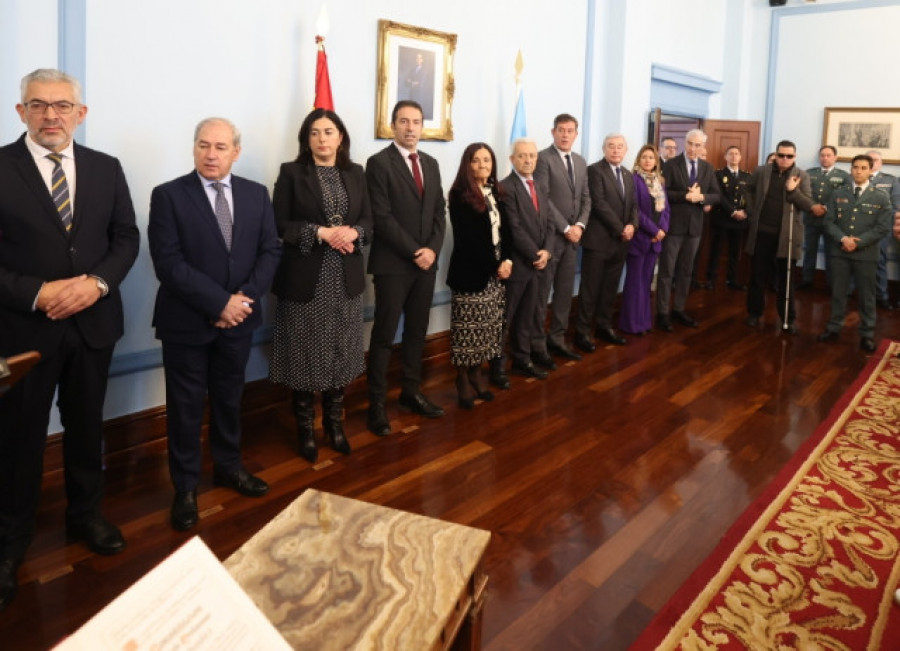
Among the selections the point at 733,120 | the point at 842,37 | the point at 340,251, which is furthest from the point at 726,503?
the point at 842,37

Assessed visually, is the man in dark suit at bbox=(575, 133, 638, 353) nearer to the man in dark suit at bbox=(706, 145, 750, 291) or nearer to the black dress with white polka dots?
the man in dark suit at bbox=(706, 145, 750, 291)

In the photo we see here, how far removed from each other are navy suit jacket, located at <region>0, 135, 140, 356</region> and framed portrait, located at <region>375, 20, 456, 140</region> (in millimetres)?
2050

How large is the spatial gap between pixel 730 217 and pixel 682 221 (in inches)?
81.6

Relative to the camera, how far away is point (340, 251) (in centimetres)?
321

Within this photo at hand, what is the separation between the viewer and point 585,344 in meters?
5.38

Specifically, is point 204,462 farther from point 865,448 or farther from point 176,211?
point 865,448

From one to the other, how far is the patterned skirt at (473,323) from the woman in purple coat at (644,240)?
2.04 meters

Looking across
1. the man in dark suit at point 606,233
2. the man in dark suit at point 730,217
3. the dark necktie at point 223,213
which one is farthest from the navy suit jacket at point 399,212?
the man in dark suit at point 730,217

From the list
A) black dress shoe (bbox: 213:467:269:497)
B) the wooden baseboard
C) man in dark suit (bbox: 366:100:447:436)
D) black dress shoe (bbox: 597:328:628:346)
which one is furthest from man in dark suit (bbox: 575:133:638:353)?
black dress shoe (bbox: 213:467:269:497)

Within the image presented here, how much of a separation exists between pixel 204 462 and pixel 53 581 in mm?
981

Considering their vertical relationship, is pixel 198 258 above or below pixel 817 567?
above

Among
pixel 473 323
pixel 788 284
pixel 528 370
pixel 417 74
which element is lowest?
pixel 528 370

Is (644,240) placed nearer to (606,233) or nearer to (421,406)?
(606,233)

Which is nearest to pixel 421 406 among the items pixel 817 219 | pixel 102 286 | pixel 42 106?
pixel 102 286
